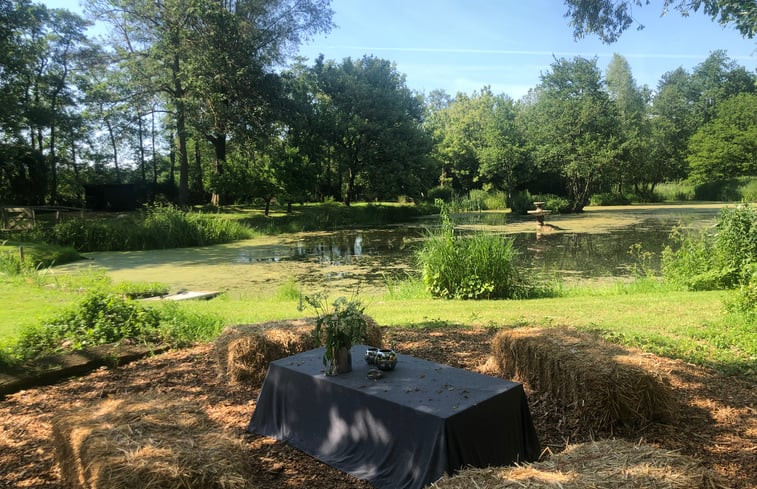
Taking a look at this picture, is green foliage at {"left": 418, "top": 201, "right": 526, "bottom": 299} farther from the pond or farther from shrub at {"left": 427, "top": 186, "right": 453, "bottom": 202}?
shrub at {"left": 427, "top": 186, "right": 453, "bottom": 202}

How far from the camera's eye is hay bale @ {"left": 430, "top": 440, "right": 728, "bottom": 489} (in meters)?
1.68

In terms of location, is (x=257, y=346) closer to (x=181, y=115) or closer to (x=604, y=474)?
(x=604, y=474)

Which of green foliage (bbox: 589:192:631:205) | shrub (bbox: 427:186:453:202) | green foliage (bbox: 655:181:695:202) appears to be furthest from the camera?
green foliage (bbox: 655:181:695:202)

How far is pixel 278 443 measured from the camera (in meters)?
3.26

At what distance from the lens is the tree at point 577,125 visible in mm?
31047

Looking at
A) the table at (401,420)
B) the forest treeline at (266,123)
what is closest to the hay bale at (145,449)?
the table at (401,420)

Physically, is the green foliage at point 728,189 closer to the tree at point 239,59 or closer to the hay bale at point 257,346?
the tree at point 239,59

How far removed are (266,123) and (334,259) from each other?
41.9 feet

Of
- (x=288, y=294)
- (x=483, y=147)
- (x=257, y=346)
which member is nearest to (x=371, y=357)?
(x=257, y=346)

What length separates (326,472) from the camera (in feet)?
9.55

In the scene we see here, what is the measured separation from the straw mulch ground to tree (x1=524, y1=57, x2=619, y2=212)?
29232 millimetres

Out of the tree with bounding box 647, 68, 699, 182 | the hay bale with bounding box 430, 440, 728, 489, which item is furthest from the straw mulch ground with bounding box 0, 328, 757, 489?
the tree with bounding box 647, 68, 699, 182

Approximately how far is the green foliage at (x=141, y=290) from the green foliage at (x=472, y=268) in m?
4.66

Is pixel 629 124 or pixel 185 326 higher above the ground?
pixel 629 124
